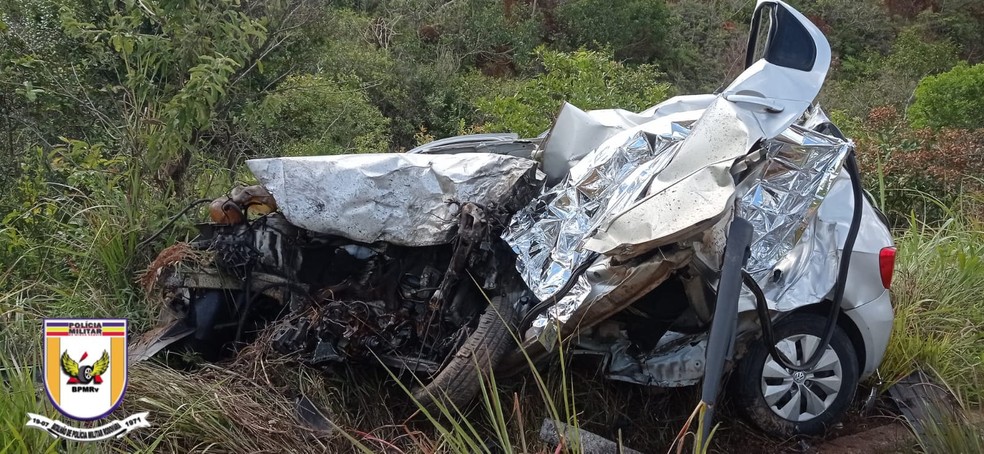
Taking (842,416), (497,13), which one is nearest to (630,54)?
(497,13)

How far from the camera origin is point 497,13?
18094 mm

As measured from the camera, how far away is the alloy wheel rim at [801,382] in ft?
12.2

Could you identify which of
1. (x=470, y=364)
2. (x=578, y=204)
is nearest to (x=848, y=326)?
(x=578, y=204)

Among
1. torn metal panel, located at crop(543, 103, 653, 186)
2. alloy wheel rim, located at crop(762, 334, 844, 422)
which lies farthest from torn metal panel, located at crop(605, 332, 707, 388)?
torn metal panel, located at crop(543, 103, 653, 186)

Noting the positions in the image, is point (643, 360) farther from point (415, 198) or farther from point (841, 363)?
point (415, 198)

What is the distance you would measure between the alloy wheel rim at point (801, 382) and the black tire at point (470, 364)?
50.7 inches

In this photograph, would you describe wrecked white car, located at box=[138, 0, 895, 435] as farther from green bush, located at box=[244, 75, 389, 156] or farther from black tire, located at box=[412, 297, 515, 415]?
green bush, located at box=[244, 75, 389, 156]

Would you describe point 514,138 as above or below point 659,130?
below

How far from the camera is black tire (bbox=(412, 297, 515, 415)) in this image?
3.38m

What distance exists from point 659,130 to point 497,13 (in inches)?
587

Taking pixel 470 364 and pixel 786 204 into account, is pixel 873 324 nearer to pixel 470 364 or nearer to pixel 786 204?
pixel 786 204

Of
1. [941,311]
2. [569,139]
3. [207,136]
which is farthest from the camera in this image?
[207,136]

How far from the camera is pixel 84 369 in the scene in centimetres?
290

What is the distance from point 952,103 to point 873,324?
7.24 meters
